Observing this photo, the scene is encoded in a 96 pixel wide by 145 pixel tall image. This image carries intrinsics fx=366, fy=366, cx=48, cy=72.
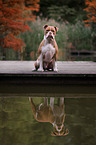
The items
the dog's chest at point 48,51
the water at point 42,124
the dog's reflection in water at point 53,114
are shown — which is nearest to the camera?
the water at point 42,124

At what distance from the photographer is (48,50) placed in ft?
34.3

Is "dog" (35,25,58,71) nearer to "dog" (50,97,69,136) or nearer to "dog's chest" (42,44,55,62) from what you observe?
"dog's chest" (42,44,55,62)

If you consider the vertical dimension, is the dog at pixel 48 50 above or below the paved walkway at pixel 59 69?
above

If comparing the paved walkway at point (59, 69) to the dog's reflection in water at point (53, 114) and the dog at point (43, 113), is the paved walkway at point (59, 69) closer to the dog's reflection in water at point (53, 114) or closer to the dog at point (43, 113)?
the dog's reflection in water at point (53, 114)

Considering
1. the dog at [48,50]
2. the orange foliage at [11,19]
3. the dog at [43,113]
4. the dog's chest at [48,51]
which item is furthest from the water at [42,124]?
the orange foliage at [11,19]

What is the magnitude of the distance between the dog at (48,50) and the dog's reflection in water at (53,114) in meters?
A: 3.43

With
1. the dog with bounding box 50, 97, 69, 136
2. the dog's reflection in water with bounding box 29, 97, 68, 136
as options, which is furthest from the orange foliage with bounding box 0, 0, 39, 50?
the dog's reflection in water with bounding box 29, 97, 68, 136

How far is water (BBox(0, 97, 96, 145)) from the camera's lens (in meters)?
4.10

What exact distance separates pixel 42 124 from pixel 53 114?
2.09 feet

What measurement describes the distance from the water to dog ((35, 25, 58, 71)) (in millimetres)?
3389

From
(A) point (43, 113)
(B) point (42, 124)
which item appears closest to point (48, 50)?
(A) point (43, 113)

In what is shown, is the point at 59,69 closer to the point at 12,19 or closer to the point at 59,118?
the point at 59,118

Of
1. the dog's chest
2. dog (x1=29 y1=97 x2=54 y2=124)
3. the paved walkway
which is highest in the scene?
the dog's chest

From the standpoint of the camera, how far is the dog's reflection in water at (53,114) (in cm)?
460
